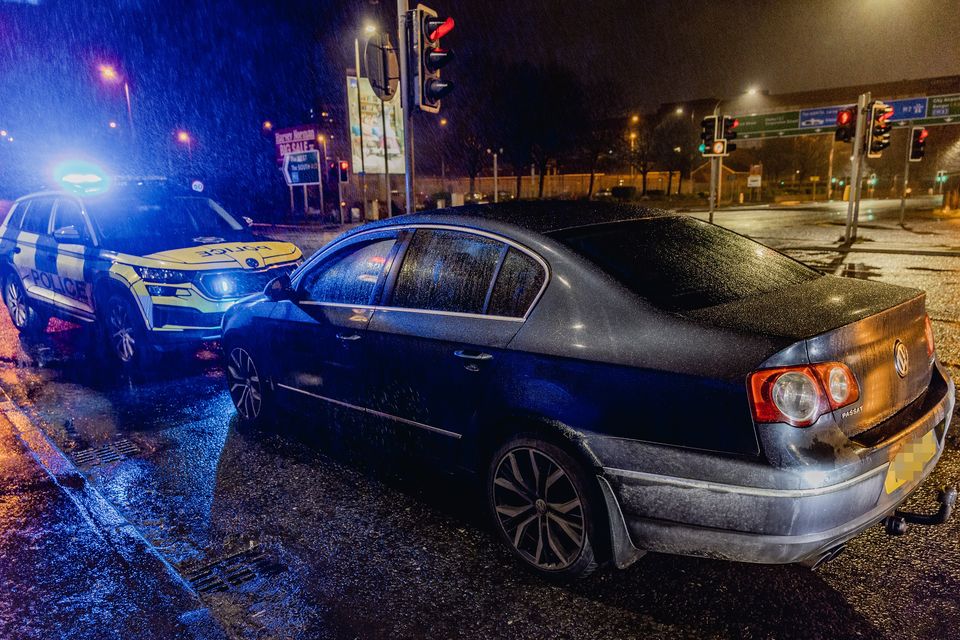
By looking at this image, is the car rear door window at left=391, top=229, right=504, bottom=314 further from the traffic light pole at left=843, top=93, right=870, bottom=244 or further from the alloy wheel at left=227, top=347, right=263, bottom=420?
the traffic light pole at left=843, top=93, right=870, bottom=244

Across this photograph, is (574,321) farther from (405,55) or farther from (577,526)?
(405,55)

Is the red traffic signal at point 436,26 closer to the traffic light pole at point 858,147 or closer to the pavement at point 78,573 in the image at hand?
the pavement at point 78,573

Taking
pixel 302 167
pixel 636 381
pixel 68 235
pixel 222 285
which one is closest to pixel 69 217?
pixel 68 235

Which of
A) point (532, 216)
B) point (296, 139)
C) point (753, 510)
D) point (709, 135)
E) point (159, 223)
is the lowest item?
point (753, 510)

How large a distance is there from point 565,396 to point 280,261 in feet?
17.6

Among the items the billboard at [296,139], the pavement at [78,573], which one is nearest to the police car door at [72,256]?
the pavement at [78,573]

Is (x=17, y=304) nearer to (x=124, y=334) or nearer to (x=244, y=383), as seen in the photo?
(x=124, y=334)

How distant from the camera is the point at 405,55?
764 centimetres

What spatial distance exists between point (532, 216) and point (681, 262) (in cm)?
80

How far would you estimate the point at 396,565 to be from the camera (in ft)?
10.4

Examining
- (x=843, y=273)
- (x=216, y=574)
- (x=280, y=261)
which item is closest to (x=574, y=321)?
(x=216, y=574)

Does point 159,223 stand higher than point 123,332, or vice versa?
point 159,223

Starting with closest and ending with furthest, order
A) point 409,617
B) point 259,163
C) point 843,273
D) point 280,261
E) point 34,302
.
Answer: point 409,617
point 280,261
point 34,302
point 843,273
point 259,163

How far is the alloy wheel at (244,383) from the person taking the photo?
4887 millimetres
